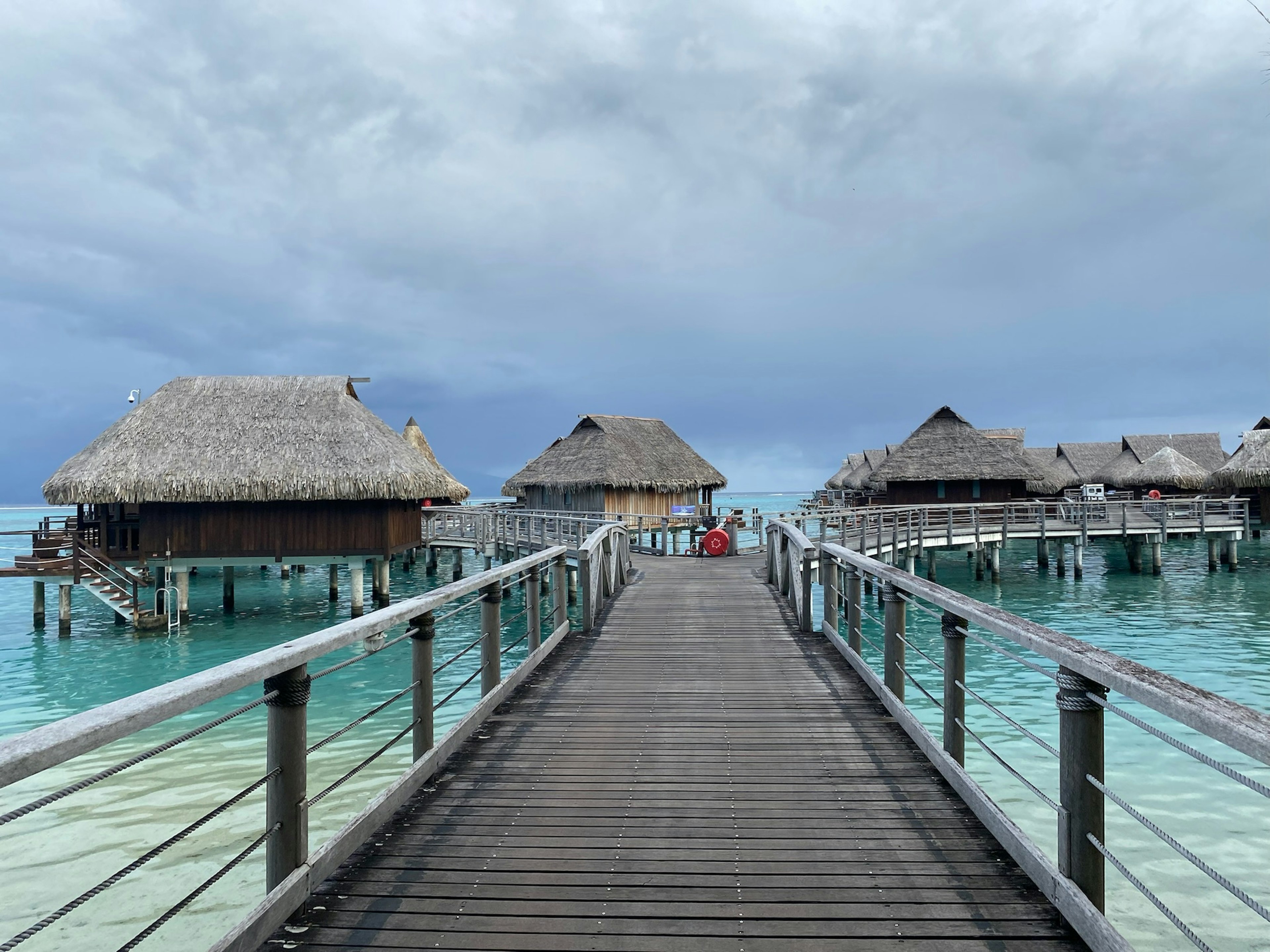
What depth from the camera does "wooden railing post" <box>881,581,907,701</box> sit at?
228 inches

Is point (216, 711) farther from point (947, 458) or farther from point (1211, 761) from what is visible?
point (947, 458)

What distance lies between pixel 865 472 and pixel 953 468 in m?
16.6

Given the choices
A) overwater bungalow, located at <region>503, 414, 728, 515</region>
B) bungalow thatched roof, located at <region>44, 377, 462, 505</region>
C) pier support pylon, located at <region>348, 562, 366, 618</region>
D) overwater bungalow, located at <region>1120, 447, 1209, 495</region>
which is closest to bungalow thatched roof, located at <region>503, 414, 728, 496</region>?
overwater bungalow, located at <region>503, 414, 728, 515</region>

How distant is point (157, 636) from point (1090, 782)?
73.7 ft

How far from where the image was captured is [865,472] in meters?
50.9

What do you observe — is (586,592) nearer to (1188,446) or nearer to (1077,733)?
(1077,733)

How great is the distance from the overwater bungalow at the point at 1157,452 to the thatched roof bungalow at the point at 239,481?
148 ft

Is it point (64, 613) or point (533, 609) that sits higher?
point (533, 609)

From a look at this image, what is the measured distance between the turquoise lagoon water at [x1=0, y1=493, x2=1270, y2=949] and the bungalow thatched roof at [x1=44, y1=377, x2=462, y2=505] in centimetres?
381

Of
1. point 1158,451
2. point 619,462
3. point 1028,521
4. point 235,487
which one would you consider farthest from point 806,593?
point 1158,451

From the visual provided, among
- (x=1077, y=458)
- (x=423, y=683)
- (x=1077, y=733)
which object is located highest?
(x=1077, y=458)

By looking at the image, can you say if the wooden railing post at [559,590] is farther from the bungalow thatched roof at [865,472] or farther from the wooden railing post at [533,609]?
the bungalow thatched roof at [865,472]

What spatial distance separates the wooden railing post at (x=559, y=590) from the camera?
27.7 feet

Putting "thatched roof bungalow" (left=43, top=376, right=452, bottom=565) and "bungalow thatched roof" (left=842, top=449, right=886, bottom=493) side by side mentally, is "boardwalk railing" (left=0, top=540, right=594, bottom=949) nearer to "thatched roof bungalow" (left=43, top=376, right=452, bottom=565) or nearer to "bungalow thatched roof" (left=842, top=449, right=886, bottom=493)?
"thatched roof bungalow" (left=43, top=376, right=452, bottom=565)
